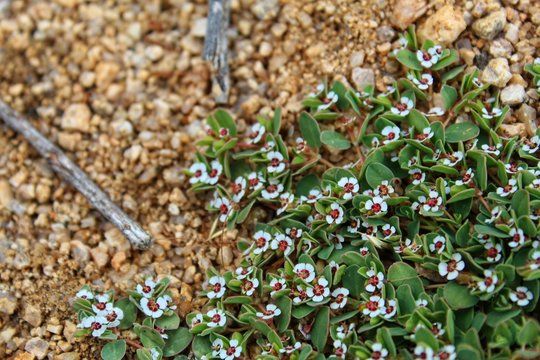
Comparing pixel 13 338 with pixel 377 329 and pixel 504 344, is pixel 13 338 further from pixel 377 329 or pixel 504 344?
pixel 504 344

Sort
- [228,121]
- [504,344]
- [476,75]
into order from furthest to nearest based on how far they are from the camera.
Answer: [228,121], [476,75], [504,344]

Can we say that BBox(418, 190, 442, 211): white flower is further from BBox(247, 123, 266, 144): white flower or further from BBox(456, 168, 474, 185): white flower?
BBox(247, 123, 266, 144): white flower

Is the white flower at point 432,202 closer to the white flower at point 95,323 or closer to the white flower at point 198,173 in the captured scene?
the white flower at point 198,173

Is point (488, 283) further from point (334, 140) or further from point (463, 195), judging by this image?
point (334, 140)

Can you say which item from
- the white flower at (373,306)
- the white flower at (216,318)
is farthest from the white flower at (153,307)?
the white flower at (373,306)

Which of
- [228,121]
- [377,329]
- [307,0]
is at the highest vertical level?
[307,0]

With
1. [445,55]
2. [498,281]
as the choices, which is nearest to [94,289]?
[498,281]

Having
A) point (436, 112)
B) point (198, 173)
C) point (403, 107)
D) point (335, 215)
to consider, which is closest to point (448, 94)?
point (436, 112)
